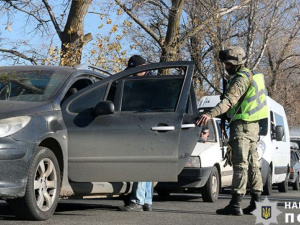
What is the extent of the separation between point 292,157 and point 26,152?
1388 cm

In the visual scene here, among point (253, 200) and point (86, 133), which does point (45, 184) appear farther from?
point (253, 200)

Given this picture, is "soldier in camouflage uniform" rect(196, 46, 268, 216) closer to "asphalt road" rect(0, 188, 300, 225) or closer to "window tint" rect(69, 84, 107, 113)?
"asphalt road" rect(0, 188, 300, 225)

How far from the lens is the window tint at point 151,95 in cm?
748

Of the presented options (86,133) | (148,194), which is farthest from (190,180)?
(86,133)

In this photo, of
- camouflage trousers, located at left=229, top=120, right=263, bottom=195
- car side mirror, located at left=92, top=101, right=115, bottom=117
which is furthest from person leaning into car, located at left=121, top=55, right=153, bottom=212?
car side mirror, located at left=92, top=101, right=115, bottom=117

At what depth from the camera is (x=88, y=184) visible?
739cm

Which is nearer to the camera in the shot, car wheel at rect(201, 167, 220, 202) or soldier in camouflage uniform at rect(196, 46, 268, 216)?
soldier in camouflage uniform at rect(196, 46, 268, 216)

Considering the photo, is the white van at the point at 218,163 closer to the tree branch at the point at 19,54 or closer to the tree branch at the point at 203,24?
the tree branch at the point at 203,24

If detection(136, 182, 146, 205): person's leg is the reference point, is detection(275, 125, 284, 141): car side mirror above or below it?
above

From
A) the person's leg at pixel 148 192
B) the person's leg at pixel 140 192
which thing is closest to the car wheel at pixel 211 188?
the person's leg at pixel 148 192

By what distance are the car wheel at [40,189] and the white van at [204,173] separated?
12.8 ft

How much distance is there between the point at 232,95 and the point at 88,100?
5.26ft

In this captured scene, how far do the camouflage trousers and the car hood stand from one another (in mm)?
2124

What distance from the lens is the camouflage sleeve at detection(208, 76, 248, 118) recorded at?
7.63 meters
